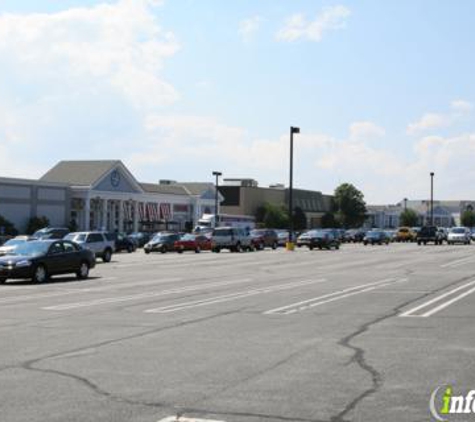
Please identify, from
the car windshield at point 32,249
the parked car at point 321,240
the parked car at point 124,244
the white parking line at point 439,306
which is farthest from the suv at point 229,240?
the white parking line at point 439,306

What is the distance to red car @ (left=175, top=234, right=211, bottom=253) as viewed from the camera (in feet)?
187

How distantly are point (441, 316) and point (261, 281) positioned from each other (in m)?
10.8

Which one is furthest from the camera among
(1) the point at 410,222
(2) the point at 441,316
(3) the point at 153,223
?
(1) the point at 410,222

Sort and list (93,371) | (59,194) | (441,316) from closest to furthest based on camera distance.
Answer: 1. (93,371)
2. (441,316)
3. (59,194)

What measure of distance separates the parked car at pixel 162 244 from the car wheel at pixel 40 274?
28972mm

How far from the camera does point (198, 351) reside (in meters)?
11.1

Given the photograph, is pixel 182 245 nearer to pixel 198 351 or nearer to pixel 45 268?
pixel 45 268

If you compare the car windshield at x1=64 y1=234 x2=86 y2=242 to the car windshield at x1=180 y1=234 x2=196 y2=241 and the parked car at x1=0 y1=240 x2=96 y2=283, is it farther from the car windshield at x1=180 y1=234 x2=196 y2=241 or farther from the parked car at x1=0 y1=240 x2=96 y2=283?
the car windshield at x1=180 y1=234 x2=196 y2=241

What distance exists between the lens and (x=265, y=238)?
6694 centimetres

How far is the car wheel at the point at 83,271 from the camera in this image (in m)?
27.9

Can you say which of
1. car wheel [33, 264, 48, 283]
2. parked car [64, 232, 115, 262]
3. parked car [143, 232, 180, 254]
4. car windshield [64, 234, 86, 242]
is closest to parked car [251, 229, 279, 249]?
parked car [143, 232, 180, 254]

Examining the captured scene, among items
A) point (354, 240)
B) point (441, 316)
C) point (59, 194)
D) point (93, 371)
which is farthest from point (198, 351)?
point (354, 240)

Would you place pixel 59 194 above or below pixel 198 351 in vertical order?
above

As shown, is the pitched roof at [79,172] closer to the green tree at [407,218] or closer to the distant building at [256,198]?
the distant building at [256,198]
